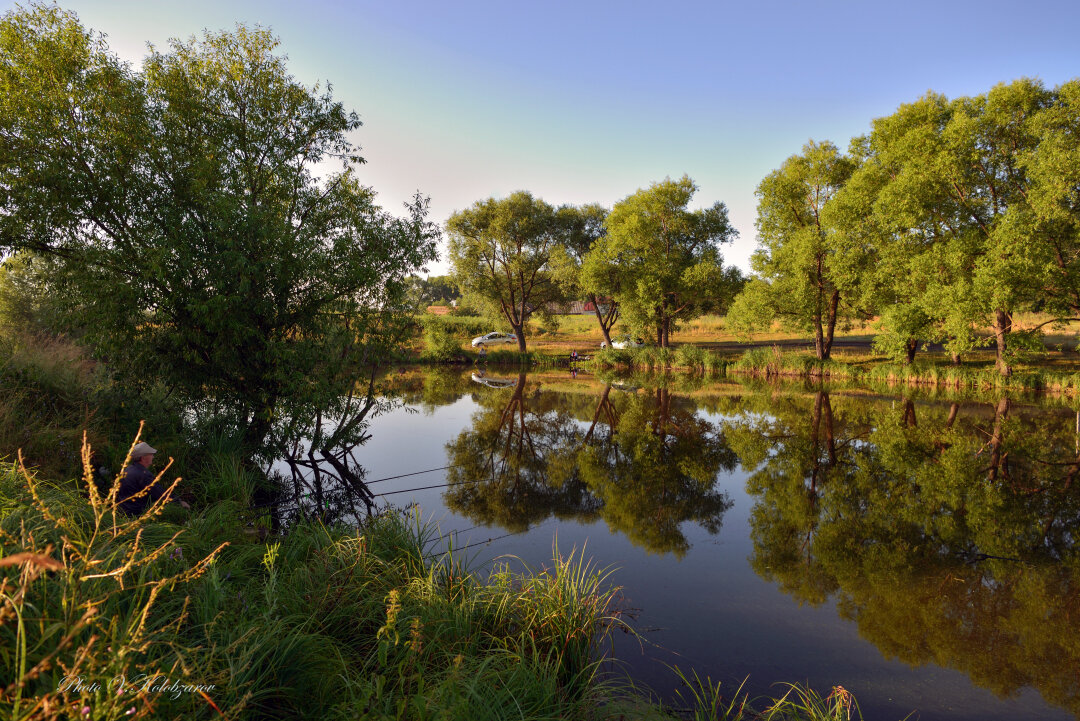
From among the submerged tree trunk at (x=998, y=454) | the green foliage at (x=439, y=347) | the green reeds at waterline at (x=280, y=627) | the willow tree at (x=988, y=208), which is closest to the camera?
the green reeds at waterline at (x=280, y=627)

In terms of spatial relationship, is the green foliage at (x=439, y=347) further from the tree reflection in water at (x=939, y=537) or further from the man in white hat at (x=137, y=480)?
the man in white hat at (x=137, y=480)

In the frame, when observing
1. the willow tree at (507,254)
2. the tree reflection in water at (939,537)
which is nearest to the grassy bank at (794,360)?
the willow tree at (507,254)

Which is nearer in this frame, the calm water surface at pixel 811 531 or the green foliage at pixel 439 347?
the calm water surface at pixel 811 531

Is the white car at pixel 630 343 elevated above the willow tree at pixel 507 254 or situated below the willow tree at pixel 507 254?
below

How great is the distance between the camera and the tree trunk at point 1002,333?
25.8 m

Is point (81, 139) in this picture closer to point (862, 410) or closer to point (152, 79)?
point (152, 79)

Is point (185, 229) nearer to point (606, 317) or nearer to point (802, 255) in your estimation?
point (802, 255)

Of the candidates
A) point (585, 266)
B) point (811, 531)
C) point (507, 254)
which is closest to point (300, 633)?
point (811, 531)

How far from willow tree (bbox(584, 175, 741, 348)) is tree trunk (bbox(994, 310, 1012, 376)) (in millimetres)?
17280

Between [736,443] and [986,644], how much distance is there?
398 inches

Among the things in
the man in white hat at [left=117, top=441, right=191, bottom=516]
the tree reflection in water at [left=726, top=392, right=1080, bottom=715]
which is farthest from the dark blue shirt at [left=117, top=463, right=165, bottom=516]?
the tree reflection in water at [left=726, top=392, right=1080, bottom=715]

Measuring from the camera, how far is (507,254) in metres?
47.2

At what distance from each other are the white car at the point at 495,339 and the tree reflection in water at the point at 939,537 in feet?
127

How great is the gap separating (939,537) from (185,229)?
14.3 m
